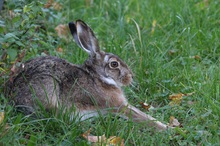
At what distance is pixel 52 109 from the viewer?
5.54 metres

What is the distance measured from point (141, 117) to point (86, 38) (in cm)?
110

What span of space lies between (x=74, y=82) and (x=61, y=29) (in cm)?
209

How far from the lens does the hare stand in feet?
18.8

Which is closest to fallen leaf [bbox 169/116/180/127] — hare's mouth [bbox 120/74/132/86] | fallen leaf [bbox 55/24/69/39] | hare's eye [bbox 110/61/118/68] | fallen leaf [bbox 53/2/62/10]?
hare's mouth [bbox 120/74/132/86]

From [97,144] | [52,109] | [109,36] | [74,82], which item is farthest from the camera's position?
[109,36]

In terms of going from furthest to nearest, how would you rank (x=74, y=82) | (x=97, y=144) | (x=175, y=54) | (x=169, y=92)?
(x=175, y=54) → (x=169, y=92) → (x=74, y=82) → (x=97, y=144)

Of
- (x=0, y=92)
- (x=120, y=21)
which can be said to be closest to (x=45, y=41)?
(x=120, y=21)

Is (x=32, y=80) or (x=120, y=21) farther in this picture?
(x=120, y=21)

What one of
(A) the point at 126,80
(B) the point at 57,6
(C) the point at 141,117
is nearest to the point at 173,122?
(C) the point at 141,117

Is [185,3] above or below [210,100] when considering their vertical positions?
above

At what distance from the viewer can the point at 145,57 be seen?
693cm

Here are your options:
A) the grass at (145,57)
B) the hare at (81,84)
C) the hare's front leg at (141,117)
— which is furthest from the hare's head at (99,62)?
the hare's front leg at (141,117)

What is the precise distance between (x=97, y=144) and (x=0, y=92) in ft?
4.94

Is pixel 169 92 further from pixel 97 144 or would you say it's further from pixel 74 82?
pixel 97 144
